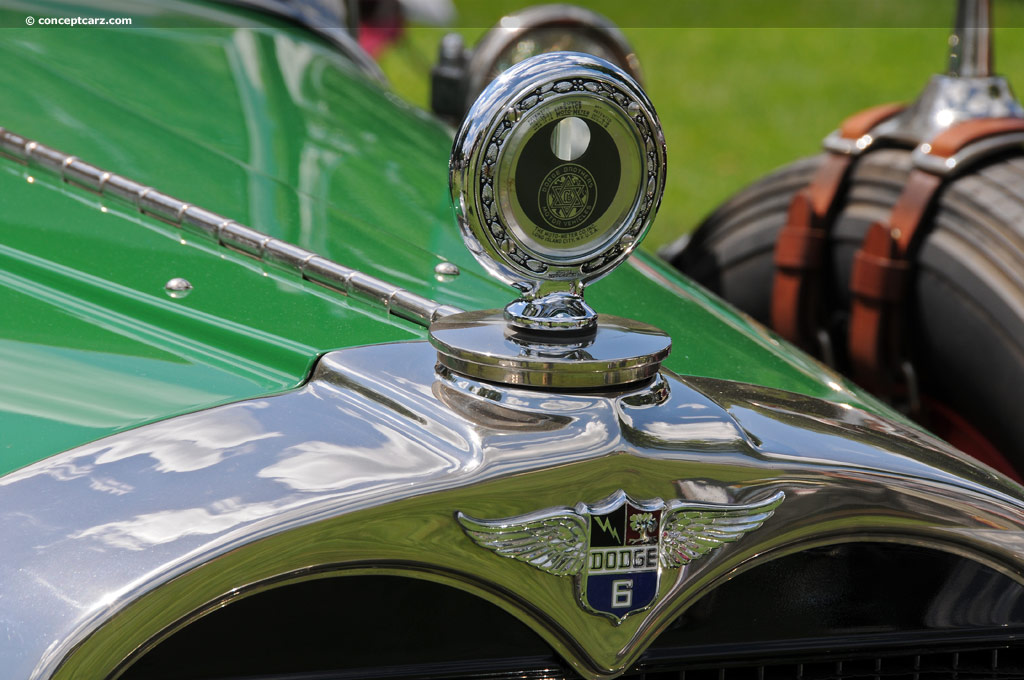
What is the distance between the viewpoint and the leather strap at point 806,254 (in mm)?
2234

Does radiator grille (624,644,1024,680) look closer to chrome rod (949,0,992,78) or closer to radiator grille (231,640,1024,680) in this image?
radiator grille (231,640,1024,680)

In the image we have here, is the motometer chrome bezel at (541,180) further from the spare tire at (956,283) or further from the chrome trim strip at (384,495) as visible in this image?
the spare tire at (956,283)

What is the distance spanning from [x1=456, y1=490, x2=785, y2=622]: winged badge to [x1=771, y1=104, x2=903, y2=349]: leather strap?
1180mm

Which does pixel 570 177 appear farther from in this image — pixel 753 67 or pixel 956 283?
pixel 753 67

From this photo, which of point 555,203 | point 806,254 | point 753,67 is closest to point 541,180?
point 555,203

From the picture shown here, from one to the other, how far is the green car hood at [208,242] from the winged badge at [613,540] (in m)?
0.25

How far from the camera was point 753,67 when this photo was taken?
377 inches

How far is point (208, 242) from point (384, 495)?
51 centimetres

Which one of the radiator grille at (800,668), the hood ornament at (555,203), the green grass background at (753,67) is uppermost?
the green grass background at (753,67)

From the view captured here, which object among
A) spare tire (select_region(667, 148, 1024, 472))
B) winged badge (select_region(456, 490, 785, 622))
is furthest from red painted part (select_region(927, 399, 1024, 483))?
winged badge (select_region(456, 490, 785, 622))

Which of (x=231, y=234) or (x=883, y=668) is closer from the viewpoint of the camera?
(x=883, y=668)

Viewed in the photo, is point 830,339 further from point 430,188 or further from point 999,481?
point 999,481

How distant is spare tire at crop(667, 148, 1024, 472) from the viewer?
6.37ft

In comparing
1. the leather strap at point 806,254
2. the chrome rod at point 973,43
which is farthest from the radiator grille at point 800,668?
the chrome rod at point 973,43
